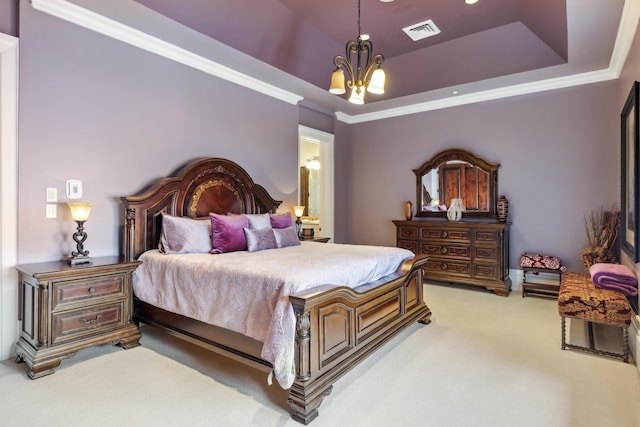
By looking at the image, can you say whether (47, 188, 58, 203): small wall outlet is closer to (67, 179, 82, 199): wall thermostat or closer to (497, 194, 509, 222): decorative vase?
(67, 179, 82, 199): wall thermostat

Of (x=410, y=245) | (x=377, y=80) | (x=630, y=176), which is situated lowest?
(x=410, y=245)

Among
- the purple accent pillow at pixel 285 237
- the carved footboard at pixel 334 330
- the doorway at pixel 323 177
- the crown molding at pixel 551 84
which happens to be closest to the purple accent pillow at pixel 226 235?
the purple accent pillow at pixel 285 237

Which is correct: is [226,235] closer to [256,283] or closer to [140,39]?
[256,283]

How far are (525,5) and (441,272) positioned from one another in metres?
3.41

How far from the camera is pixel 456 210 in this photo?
5.46 m

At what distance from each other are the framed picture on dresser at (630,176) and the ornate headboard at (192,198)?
3.70 metres

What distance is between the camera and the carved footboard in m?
2.00

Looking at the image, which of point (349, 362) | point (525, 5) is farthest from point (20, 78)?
point (525, 5)

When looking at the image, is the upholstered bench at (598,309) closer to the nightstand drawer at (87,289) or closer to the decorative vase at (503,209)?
the decorative vase at (503,209)

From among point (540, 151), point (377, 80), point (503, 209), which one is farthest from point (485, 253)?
point (377, 80)

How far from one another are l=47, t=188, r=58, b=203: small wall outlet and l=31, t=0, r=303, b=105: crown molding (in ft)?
4.84

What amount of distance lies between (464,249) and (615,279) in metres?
2.11

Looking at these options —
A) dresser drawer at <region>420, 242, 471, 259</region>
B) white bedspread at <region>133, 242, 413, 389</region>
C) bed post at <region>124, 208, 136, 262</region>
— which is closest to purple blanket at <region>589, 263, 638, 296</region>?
white bedspread at <region>133, 242, 413, 389</region>

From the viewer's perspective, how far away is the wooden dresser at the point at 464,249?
187 inches
